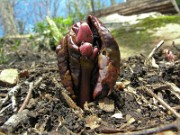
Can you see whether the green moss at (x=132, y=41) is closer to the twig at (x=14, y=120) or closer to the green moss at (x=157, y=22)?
the green moss at (x=157, y=22)

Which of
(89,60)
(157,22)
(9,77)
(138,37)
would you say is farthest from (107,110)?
(157,22)

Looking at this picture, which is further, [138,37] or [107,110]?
[138,37]

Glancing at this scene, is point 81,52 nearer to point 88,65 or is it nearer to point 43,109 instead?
point 88,65

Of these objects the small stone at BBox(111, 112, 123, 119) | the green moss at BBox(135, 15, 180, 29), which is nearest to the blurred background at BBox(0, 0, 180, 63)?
the green moss at BBox(135, 15, 180, 29)

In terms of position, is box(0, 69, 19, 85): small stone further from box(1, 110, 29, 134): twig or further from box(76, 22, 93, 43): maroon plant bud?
box(76, 22, 93, 43): maroon plant bud

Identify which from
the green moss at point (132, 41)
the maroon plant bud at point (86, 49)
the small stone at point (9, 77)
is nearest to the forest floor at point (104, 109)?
the small stone at point (9, 77)

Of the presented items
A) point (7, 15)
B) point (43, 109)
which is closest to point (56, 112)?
point (43, 109)

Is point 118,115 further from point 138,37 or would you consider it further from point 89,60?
point 138,37
